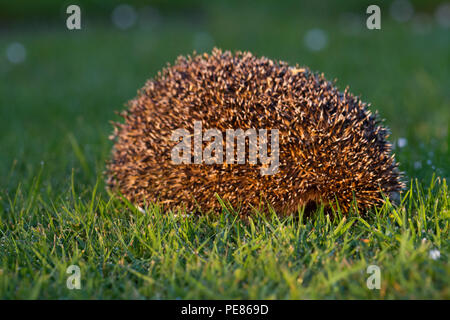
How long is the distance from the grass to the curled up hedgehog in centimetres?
23

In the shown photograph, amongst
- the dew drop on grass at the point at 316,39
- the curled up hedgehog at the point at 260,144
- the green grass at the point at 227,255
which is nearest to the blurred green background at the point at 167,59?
the dew drop on grass at the point at 316,39

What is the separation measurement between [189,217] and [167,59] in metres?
7.49

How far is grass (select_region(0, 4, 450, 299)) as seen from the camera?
3744mm

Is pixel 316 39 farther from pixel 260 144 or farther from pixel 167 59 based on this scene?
pixel 260 144

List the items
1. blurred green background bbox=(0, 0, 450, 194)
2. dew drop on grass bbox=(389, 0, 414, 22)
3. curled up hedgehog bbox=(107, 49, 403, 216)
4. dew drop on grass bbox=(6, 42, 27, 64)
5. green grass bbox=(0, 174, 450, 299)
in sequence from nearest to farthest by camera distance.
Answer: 1. green grass bbox=(0, 174, 450, 299)
2. curled up hedgehog bbox=(107, 49, 403, 216)
3. blurred green background bbox=(0, 0, 450, 194)
4. dew drop on grass bbox=(6, 42, 27, 64)
5. dew drop on grass bbox=(389, 0, 414, 22)

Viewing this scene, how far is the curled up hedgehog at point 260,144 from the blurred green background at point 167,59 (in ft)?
4.77

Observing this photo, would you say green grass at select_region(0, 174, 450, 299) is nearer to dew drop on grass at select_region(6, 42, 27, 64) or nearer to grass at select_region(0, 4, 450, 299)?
grass at select_region(0, 4, 450, 299)

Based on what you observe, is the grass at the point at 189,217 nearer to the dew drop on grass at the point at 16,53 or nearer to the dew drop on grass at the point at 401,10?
the dew drop on grass at the point at 16,53

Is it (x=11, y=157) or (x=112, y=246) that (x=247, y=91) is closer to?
(x=112, y=246)

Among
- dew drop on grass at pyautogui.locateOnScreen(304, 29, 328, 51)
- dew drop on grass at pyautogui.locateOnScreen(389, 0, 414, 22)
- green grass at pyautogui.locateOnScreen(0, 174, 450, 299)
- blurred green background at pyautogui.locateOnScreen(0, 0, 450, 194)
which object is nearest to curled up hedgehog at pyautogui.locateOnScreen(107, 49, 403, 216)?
green grass at pyautogui.locateOnScreen(0, 174, 450, 299)

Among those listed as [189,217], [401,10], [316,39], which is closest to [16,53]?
[316,39]

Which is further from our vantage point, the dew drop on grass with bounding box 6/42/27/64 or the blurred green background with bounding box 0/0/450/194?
the dew drop on grass with bounding box 6/42/27/64

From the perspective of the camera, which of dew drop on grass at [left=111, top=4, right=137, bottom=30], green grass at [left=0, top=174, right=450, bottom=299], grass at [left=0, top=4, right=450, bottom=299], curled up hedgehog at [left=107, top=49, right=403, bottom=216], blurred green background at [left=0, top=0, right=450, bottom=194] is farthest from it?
dew drop on grass at [left=111, top=4, right=137, bottom=30]
